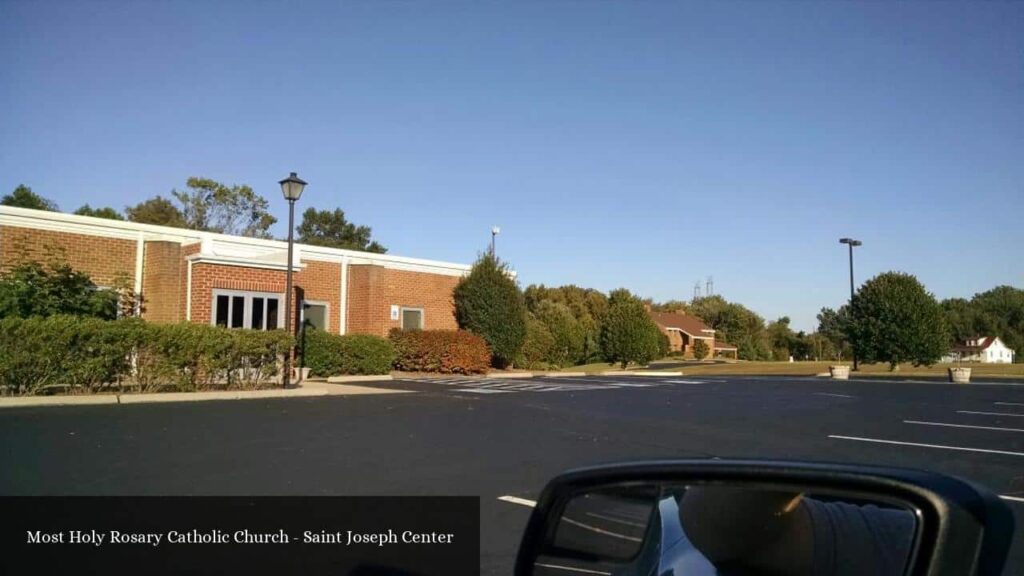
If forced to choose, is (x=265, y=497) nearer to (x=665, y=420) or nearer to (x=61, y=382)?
(x=665, y=420)

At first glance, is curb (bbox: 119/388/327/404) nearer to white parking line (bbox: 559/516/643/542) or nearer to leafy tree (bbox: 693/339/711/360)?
white parking line (bbox: 559/516/643/542)

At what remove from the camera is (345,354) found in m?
23.9

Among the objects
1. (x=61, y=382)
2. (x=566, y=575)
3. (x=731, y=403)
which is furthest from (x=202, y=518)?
(x=731, y=403)

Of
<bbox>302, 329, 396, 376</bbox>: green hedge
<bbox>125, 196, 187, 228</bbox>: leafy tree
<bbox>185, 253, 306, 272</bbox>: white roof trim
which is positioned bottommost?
<bbox>302, 329, 396, 376</bbox>: green hedge

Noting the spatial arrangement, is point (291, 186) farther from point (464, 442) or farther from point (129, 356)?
point (464, 442)

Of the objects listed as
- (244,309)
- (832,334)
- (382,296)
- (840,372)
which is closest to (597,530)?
(244,309)

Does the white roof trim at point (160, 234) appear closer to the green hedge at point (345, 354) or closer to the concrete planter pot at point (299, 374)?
the green hedge at point (345, 354)

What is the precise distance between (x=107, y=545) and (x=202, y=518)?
31.4 inches

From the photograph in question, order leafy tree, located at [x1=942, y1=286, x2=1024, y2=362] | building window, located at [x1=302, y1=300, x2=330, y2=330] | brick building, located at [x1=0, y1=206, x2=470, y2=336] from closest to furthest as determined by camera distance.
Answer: brick building, located at [x1=0, y1=206, x2=470, y2=336]
building window, located at [x1=302, y1=300, x2=330, y2=330]
leafy tree, located at [x1=942, y1=286, x2=1024, y2=362]

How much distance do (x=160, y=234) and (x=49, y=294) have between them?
5.73 metres

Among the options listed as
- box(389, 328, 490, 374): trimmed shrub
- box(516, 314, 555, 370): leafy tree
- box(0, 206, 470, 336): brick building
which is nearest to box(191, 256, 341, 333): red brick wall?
box(0, 206, 470, 336): brick building

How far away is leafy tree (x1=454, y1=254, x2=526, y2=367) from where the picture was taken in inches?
1184

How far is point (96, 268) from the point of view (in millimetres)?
21469
